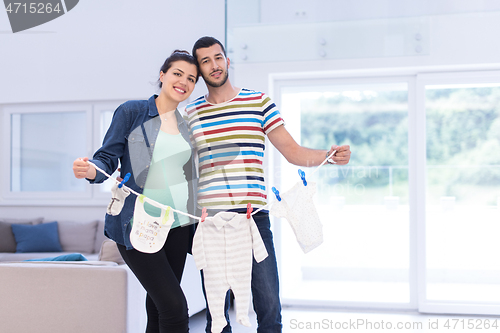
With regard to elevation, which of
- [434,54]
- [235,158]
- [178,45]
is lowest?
[235,158]

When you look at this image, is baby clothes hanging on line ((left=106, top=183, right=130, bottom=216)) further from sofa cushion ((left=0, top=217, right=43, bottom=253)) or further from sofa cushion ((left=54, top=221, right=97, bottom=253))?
sofa cushion ((left=0, top=217, right=43, bottom=253))

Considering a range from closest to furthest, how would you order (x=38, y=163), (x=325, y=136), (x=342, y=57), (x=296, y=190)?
1. (x=296, y=190)
2. (x=342, y=57)
3. (x=325, y=136)
4. (x=38, y=163)

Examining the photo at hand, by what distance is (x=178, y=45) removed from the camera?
461 cm

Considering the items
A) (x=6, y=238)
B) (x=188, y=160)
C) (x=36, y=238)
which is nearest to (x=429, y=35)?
(x=188, y=160)

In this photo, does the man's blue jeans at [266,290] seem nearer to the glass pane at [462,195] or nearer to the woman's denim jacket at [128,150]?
the woman's denim jacket at [128,150]

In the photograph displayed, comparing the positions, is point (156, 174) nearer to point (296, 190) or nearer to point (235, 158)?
point (235, 158)

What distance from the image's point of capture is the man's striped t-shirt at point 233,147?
1.79m

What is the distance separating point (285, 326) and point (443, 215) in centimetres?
150

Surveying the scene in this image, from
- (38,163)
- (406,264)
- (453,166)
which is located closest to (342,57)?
(453,166)

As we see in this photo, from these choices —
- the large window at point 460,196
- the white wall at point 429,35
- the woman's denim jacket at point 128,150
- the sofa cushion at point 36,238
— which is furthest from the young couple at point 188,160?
the sofa cushion at point 36,238

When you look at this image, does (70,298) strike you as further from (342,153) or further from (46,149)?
(46,149)

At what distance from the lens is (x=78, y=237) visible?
4.65 metres

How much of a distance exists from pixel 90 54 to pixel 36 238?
6.77 ft

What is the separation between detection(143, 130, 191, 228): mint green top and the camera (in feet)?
5.65
